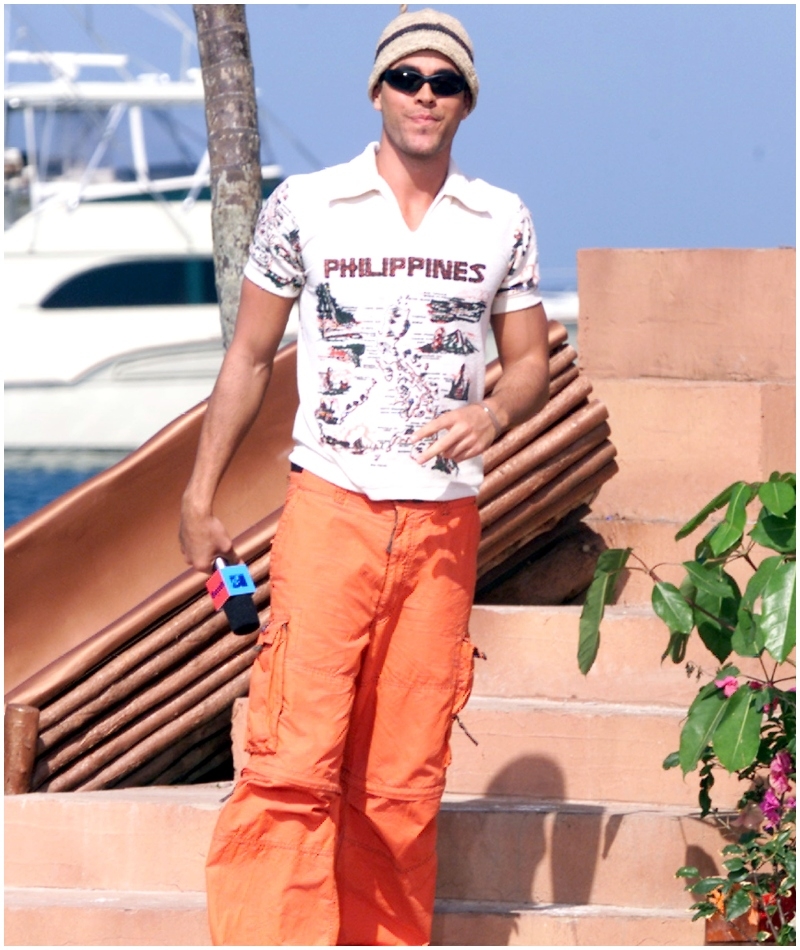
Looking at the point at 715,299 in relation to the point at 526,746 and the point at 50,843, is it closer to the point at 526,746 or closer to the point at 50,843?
the point at 526,746

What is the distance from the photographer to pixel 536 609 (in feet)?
18.4

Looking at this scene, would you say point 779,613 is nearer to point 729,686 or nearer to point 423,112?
point 729,686

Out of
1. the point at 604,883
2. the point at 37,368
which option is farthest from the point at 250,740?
the point at 37,368

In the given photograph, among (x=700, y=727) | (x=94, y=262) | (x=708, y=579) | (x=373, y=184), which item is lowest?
(x=94, y=262)

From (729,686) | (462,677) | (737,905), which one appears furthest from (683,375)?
(462,677)

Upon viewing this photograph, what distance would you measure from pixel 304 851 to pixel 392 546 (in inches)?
28.8

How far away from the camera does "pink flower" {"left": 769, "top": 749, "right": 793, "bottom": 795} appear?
4.23 m

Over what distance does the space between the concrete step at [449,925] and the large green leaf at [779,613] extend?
1.09 m

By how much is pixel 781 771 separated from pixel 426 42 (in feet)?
6.75

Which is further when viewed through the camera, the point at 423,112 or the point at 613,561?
the point at 613,561

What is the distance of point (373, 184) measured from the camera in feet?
12.3

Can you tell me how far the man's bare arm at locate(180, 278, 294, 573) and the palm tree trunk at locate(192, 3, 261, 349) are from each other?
285 cm

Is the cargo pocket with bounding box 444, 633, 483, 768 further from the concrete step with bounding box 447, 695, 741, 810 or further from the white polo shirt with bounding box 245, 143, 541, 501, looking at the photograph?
the concrete step with bounding box 447, 695, 741, 810

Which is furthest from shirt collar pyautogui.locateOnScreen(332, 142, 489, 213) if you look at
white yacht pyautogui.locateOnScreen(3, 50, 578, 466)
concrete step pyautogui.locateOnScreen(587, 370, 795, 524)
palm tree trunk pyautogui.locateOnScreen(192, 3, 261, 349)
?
white yacht pyautogui.locateOnScreen(3, 50, 578, 466)
